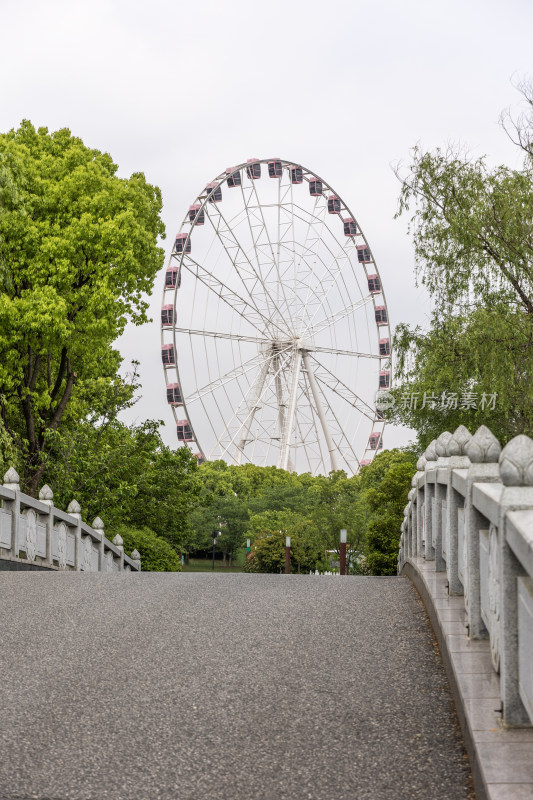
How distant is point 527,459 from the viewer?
3.16 meters

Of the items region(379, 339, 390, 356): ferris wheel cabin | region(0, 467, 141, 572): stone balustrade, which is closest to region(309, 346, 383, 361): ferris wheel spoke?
region(379, 339, 390, 356): ferris wheel cabin

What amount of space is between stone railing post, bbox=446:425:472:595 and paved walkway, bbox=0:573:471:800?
45cm

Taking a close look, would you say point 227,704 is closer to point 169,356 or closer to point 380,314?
point 169,356

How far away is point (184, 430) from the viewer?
130 ft

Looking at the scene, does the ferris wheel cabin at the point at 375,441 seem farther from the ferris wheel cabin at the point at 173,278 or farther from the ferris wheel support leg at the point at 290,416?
the ferris wheel cabin at the point at 173,278

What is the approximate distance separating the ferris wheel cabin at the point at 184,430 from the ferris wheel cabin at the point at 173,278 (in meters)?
5.74

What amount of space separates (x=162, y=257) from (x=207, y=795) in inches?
790

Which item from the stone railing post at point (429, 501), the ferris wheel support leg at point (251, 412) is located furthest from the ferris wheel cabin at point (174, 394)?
the stone railing post at point (429, 501)

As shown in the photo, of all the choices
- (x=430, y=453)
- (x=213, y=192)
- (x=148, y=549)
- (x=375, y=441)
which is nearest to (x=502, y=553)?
(x=430, y=453)

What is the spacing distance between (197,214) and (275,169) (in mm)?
5511

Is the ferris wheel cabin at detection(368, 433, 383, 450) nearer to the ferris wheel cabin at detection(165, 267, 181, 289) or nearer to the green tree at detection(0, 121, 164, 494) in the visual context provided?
the ferris wheel cabin at detection(165, 267, 181, 289)

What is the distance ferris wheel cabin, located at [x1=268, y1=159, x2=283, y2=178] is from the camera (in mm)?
42625

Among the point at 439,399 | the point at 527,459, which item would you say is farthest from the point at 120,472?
the point at 527,459

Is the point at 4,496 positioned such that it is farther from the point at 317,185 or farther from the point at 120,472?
the point at 317,185
